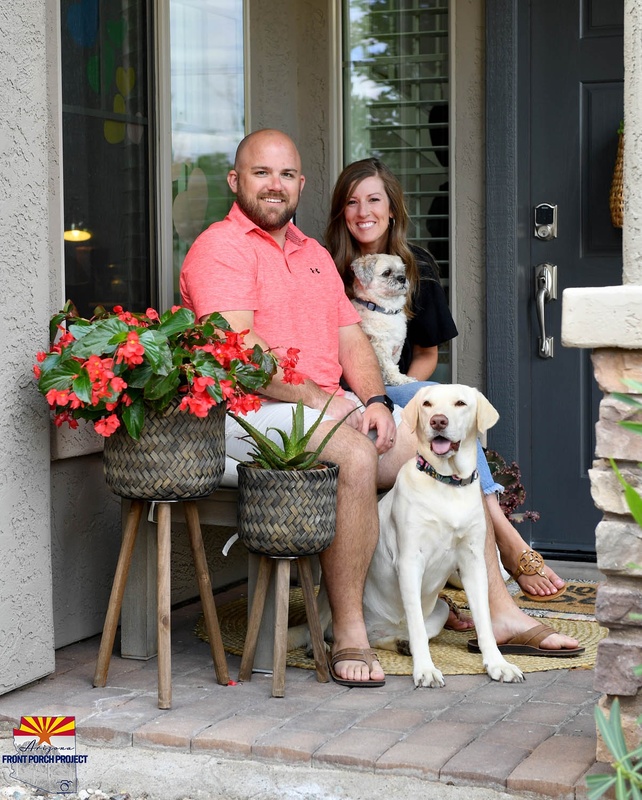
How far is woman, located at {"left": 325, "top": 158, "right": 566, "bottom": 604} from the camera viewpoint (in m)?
4.06

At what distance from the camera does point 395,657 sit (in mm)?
3539

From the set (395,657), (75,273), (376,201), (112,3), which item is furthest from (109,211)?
(395,657)

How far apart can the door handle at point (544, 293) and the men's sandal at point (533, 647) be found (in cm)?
158

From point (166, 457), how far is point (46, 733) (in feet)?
2.44

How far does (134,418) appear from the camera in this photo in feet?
9.75

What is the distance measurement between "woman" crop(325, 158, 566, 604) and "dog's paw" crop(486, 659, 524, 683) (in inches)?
31.1

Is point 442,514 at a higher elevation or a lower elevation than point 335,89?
lower

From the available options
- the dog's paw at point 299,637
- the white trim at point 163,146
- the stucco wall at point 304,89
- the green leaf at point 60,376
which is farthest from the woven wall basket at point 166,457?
the stucco wall at point 304,89

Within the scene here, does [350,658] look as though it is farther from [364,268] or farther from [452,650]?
[364,268]

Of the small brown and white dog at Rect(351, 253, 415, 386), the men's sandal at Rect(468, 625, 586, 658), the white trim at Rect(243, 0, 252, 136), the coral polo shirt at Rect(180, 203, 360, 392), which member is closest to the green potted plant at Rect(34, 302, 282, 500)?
the coral polo shirt at Rect(180, 203, 360, 392)

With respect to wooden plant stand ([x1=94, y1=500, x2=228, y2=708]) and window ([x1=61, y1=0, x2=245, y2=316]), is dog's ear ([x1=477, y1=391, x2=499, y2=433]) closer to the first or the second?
wooden plant stand ([x1=94, y1=500, x2=228, y2=708])

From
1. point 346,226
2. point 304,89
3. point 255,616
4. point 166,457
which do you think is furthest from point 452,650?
point 304,89

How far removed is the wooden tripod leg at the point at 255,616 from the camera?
3.25 meters

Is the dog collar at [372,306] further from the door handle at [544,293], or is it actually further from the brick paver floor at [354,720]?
the brick paver floor at [354,720]
